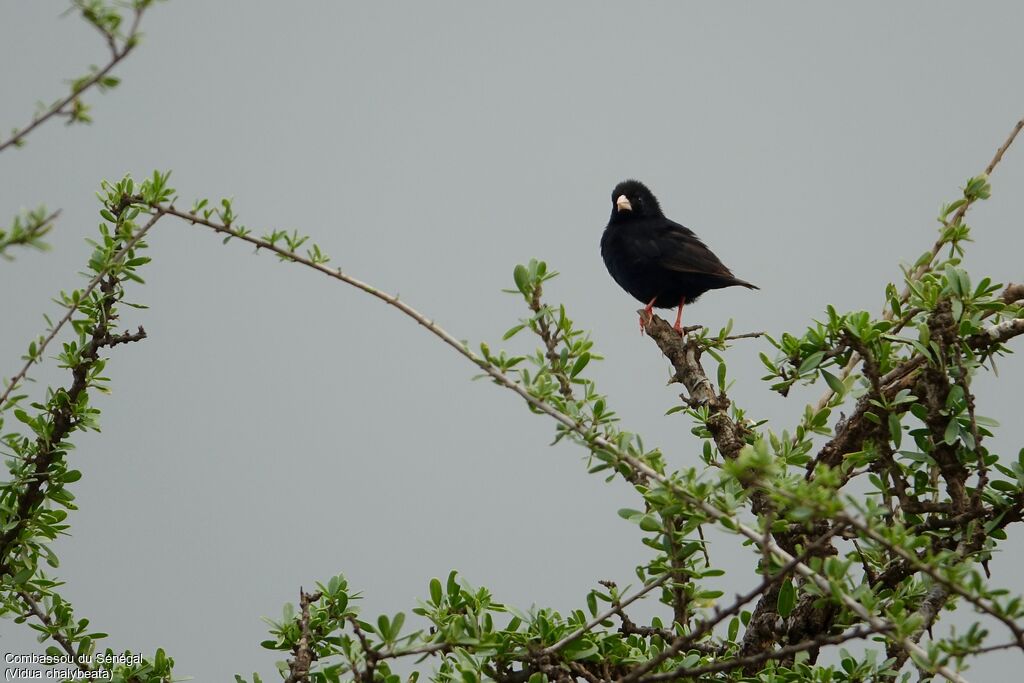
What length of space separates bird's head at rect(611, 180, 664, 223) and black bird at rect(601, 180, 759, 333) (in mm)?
433

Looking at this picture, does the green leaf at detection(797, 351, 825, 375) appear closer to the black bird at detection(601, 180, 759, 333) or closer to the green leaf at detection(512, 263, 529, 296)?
the green leaf at detection(512, 263, 529, 296)

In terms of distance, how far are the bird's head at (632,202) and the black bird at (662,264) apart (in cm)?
43

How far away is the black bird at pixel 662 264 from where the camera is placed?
24.3 ft

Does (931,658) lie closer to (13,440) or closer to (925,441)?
(925,441)

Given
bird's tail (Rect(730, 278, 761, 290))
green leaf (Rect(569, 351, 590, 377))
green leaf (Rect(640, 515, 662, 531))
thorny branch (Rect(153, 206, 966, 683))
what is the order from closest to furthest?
thorny branch (Rect(153, 206, 966, 683)), green leaf (Rect(640, 515, 662, 531)), green leaf (Rect(569, 351, 590, 377)), bird's tail (Rect(730, 278, 761, 290))

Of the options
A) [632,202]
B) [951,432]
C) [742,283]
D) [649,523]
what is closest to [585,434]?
[649,523]

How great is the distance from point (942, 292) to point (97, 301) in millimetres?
2388

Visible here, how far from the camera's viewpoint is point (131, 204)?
332 centimetres

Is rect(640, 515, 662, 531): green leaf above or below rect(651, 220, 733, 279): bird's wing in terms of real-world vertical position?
below

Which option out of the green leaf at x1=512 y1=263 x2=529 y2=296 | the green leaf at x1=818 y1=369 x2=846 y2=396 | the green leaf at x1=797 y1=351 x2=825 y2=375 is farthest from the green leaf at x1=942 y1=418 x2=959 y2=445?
the green leaf at x1=512 y1=263 x2=529 y2=296

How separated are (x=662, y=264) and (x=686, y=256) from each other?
0.17 meters

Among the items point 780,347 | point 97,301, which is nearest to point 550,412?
point 780,347

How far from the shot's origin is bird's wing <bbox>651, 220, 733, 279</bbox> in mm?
7355

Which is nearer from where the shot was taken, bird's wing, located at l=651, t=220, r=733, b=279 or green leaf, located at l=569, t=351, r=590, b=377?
green leaf, located at l=569, t=351, r=590, b=377
